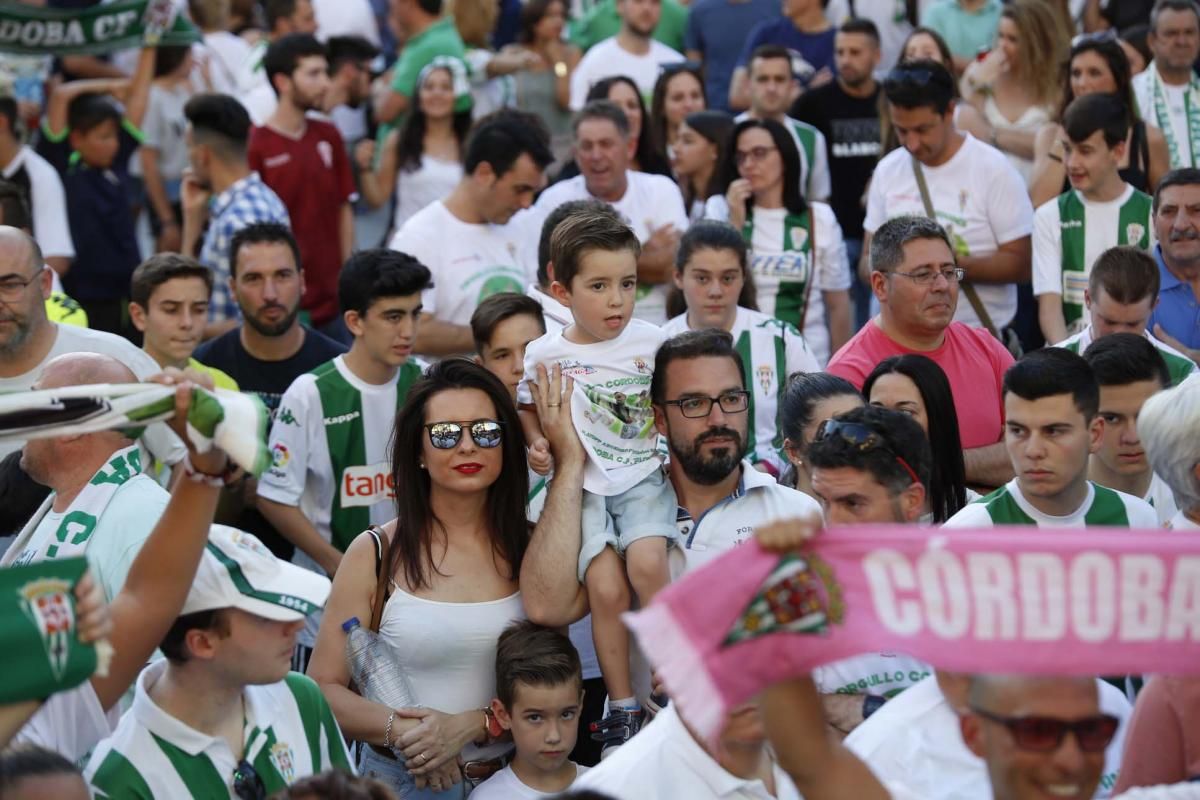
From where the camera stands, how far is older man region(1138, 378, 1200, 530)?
14.5ft

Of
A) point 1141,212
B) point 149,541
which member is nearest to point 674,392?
point 149,541

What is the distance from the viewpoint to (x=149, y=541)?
Result: 4172 millimetres

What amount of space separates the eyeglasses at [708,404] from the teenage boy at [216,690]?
5.24 feet

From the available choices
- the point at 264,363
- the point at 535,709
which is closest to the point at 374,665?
the point at 535,709

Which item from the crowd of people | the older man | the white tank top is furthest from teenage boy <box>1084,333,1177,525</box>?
the white tank top

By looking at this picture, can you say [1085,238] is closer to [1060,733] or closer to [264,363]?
[264,363]

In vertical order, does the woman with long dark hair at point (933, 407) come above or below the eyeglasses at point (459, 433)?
below

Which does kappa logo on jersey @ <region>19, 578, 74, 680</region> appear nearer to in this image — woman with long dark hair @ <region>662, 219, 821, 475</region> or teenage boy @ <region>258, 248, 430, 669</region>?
teenage boy @ <region>258, 248, 430, 669</region>

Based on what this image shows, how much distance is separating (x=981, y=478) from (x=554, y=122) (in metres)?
5.78

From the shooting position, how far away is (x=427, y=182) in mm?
10203

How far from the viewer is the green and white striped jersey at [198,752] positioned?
4.27 m

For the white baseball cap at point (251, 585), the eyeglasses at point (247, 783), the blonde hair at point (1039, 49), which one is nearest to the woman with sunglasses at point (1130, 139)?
the blonde hair at point (1039, 49)

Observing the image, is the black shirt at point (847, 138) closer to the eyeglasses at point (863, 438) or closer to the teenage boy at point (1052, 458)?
the teenage boy at point (1052, 458)

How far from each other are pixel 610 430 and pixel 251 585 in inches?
70.7
